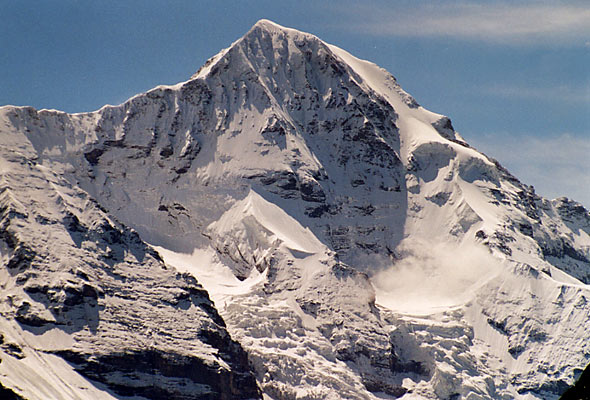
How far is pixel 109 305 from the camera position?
606ft

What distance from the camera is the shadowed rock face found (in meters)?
178

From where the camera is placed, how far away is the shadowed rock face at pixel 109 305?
178250mm

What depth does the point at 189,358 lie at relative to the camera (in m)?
182

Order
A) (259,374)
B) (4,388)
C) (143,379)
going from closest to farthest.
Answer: (4,388), (143,379), (259,374)

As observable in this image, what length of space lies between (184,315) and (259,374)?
11.6 metres

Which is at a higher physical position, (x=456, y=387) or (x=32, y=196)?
(x=32, y=196)

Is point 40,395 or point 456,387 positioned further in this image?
point 456,387

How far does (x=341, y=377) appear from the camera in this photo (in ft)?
629

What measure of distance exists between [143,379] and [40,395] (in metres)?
17.8

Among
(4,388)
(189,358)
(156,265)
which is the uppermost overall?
(156,265)

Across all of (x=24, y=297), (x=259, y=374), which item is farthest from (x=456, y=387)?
(x=24, y=297)

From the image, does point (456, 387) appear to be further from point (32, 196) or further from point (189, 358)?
point (32, 196)

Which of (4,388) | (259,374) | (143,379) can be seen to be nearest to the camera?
(4,388)

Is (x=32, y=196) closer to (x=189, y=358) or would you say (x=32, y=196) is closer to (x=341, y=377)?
(x=189, y=358)
